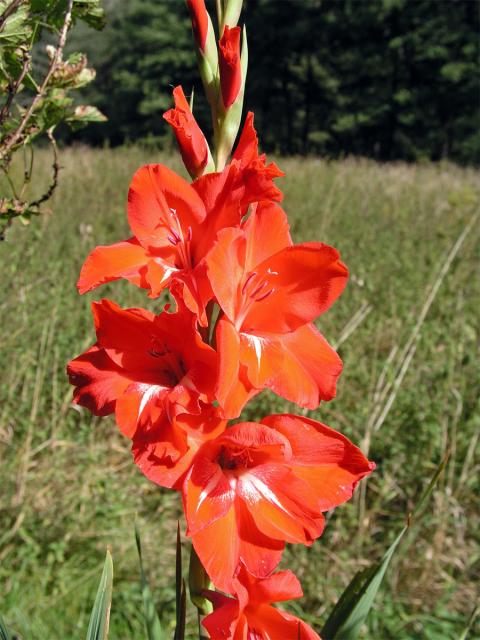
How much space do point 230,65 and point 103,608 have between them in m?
0.76

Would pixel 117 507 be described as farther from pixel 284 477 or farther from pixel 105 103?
pixel 105 103

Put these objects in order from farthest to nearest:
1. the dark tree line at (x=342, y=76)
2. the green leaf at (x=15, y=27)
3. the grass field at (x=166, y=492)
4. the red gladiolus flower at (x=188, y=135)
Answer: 1. the dark tree line at (x=342, y=76)
2. the grass field at (x=166, y=492)
3. the green leaf at (x=15, y=27)
4. the red gladiolus flower at (x=188, y=135)

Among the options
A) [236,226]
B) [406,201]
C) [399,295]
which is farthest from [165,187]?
[406,201]

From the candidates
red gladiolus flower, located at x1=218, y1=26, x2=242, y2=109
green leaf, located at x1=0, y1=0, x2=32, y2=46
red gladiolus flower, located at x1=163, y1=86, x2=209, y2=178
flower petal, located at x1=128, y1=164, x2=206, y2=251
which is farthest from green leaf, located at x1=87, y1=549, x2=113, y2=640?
green leaf, located at x1=0, y1=0, x2=32, y2=46

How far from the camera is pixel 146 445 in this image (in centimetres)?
76

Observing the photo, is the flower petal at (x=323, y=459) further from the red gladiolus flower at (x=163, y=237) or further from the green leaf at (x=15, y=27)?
the green leaf at (x=15, y=27)

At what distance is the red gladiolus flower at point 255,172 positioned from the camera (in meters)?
0.78

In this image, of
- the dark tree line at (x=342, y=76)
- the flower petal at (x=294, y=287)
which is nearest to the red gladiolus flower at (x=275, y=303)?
the flower petal at (x=294, y=287)

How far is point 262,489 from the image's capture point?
0.84 meters

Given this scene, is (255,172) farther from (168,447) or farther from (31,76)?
(31,76)

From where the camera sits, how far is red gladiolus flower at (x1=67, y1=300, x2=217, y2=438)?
2.50 feet

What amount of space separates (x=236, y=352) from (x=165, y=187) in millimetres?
257

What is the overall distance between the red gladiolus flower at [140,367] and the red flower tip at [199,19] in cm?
42

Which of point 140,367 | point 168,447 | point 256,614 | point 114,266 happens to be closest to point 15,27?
point 114,266
